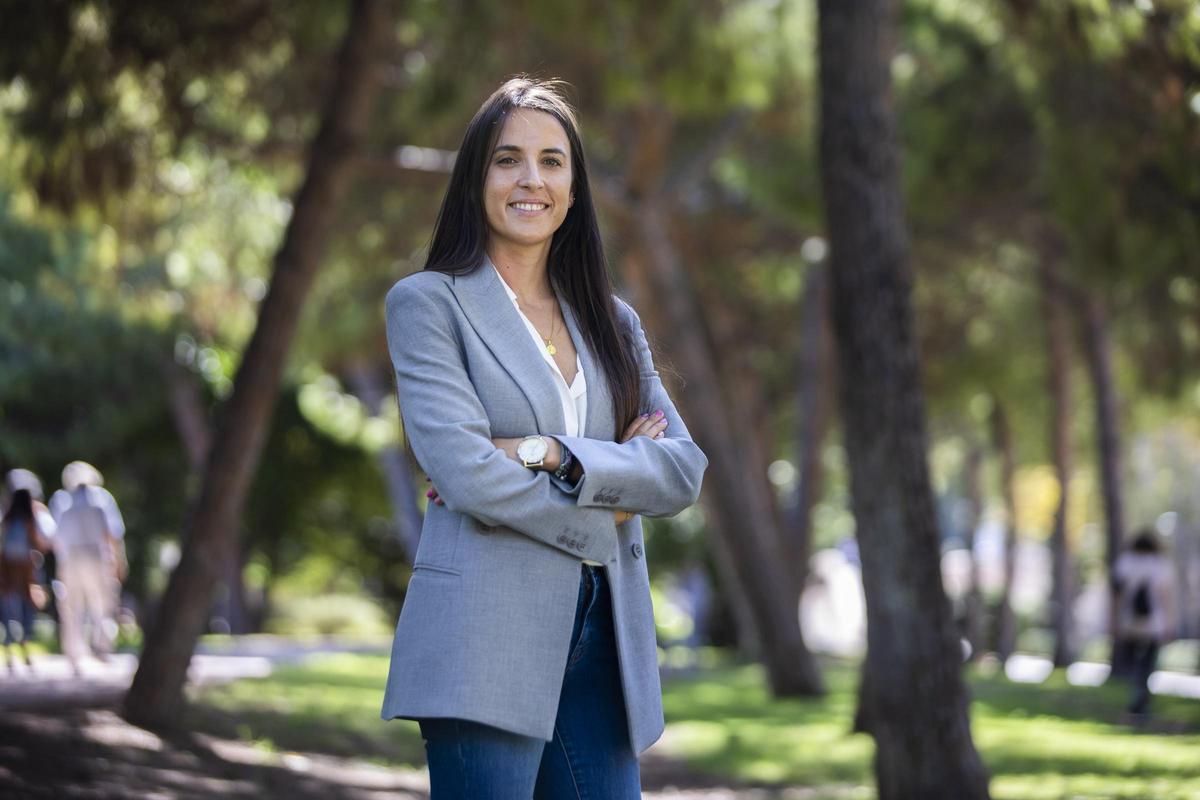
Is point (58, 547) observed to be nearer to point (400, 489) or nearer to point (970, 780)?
point (970, 780)

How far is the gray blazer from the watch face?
1.7 inches

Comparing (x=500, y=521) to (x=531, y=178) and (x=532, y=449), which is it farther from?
(x=531, y=178)

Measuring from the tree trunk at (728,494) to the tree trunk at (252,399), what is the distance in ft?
15.2

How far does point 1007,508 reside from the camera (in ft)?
87.5

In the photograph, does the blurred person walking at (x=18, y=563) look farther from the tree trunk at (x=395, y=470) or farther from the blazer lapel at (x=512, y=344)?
the tree trunk at (x=395, y=470)

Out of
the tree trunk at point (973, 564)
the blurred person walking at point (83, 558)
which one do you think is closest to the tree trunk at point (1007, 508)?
the tree trunk at point (973, 564)

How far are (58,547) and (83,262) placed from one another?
272 inches

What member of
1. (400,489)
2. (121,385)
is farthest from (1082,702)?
(121,385)

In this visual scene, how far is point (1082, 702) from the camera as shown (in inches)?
591

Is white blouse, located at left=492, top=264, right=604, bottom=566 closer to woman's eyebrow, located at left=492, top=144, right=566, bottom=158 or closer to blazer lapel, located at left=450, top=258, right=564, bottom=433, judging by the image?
blazer lapel, located at left=450, top=258, right=564, bottom=433

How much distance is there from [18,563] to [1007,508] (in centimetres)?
1705

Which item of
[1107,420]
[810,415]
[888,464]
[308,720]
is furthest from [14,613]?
[1107,420]

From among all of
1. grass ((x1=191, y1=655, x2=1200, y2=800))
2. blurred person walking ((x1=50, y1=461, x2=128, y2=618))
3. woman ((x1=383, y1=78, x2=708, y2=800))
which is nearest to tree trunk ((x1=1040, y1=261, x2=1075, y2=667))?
grass ((x1=191, y1=655, x2=1200, y2=800))

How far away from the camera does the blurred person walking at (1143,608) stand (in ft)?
42.8
